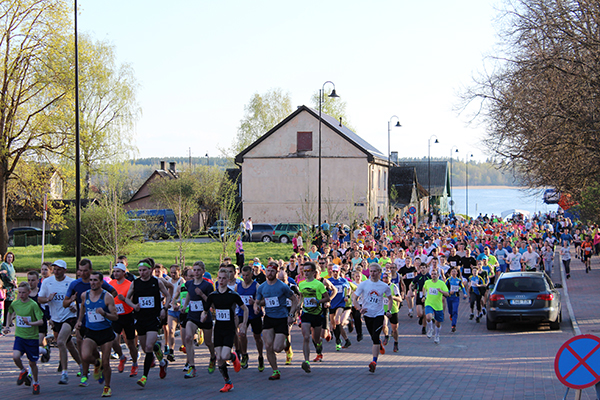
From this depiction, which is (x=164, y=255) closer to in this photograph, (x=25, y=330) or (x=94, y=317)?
(x=25, y=330)

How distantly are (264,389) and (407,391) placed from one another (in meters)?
1.94

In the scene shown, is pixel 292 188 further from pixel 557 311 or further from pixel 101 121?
pixel 557 311

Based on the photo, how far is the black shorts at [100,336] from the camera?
8625mm

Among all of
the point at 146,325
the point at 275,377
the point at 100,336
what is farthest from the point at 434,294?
the point at 100,336

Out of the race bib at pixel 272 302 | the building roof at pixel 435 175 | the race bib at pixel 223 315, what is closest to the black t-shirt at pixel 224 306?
the race bib at pixel 223 315

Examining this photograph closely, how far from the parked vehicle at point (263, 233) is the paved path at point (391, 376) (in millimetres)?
33130

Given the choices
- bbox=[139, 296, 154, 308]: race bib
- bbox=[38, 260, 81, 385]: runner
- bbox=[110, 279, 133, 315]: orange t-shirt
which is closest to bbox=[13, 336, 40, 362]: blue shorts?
bbox=[38, 260, 81, 385]: runner

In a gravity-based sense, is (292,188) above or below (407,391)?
above

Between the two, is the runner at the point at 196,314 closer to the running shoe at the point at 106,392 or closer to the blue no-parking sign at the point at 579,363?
the running shoe at the point at 106,392

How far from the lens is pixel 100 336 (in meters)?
8.64

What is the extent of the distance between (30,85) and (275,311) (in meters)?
20.3

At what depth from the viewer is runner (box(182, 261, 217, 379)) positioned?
943 centimetres

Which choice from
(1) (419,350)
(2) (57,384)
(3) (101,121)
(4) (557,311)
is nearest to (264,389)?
(2) (57,384)

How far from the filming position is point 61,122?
26.8 metres
